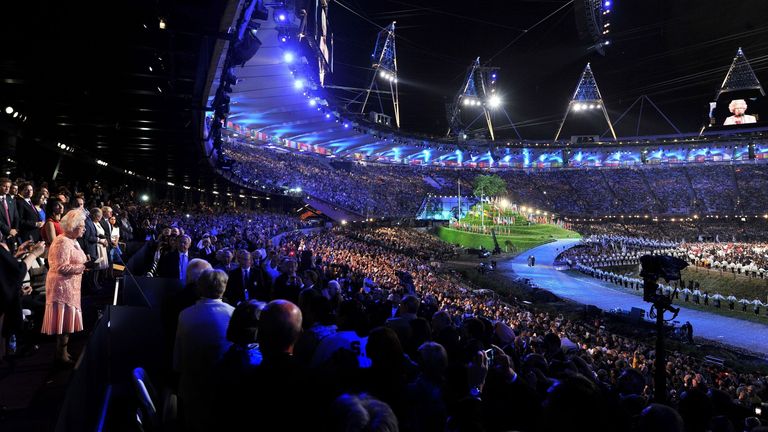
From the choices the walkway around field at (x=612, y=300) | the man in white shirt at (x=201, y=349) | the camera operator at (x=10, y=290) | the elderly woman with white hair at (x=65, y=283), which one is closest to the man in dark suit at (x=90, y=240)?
the elderly woman with white hair at (x=65, y=283)

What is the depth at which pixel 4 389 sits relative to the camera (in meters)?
3.86

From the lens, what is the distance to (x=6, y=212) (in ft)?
19.2

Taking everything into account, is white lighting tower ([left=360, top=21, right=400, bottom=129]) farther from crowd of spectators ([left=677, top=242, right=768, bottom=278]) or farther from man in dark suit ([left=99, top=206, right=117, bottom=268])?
man in dark suit ([left=99, top=206, right=117, bottom=268])

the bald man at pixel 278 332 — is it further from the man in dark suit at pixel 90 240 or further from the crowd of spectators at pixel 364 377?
the man in dark suit at pixel 90 240

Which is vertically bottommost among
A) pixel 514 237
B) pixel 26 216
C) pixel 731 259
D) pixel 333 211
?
pixel 731 259

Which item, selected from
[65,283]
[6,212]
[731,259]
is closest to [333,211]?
[731,259]

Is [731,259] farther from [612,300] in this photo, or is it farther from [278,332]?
[278,332]

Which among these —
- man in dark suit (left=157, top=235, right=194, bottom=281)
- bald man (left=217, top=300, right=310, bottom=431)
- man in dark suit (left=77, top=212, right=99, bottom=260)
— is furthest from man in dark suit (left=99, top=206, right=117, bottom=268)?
bald man (left=217, top=300, right=310, bottom=431)

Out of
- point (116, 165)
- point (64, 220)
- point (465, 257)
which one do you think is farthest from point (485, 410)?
point (465, 257)

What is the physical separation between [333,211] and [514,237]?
57.1 feet

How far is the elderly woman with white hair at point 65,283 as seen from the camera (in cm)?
457

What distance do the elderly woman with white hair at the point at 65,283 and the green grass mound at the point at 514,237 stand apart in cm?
3772

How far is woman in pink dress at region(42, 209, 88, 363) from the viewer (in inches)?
180

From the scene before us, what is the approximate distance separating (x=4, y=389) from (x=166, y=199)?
24671 millimetres
